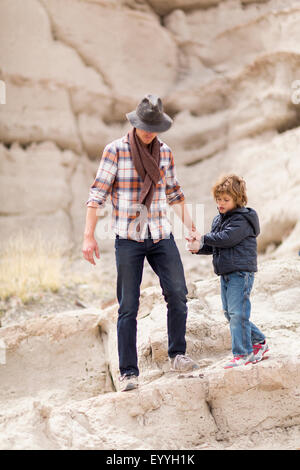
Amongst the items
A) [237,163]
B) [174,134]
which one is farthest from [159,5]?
[237,163]

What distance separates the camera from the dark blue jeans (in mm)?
2842

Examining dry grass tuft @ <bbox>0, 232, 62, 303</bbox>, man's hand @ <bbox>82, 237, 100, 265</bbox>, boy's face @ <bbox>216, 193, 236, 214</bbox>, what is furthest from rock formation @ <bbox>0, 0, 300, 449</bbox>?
man's hand @ <bbox>82, 237, 100, 265</bbox>

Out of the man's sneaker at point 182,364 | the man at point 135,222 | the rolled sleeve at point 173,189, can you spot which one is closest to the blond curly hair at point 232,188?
the rolled sleeve at point 173,189

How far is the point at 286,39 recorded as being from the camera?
9.85m

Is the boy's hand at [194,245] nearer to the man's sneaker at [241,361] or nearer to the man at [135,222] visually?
the man at [135,222]

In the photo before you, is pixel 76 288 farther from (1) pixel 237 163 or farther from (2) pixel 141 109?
(2) pixel 141 109

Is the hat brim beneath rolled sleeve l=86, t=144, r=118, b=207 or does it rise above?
above

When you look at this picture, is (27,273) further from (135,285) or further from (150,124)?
(150,124)

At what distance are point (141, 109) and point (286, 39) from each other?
26.9 feet

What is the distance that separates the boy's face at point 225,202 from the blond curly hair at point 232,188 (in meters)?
0.02

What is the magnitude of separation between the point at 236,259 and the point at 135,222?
26.0 inches

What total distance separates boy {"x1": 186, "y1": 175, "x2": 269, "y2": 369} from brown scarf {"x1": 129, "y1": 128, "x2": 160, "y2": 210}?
1.42ft

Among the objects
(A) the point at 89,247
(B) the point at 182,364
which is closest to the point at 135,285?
(A) the point at 89,247

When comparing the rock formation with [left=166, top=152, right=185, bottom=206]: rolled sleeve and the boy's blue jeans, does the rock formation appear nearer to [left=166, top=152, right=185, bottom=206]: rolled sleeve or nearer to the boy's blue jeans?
[left=166, top=152, right=185, bottom=206]: rolled sleeve
